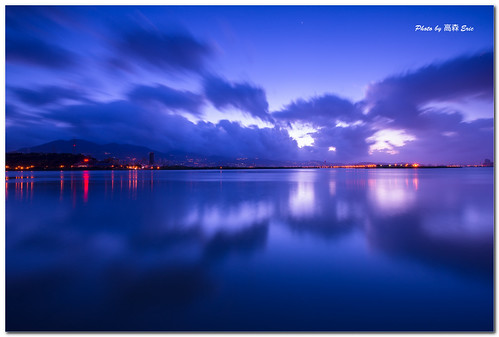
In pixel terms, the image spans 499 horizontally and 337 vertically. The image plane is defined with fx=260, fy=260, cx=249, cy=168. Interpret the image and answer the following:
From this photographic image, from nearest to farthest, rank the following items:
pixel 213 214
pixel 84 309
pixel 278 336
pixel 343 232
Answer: pixel 278 336 < pixel 84 309 < pixel 343 232 < pixel 213 214

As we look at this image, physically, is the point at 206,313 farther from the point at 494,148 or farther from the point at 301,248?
the point at 494,148

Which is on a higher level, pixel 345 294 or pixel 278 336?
pixel 345 294

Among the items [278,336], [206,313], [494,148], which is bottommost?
[278,336]

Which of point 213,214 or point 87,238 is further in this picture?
point 213,214

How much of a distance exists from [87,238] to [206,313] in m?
4.97

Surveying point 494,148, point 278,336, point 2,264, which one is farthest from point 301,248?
point 2,264

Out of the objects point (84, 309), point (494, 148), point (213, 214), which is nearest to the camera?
point (84, 309)

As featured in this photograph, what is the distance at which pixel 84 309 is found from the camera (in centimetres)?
361

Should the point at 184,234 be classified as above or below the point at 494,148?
below

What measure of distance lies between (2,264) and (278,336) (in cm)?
540

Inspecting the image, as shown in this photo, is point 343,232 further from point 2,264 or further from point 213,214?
point 2,264

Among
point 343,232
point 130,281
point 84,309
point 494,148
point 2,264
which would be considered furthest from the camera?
point 343,232

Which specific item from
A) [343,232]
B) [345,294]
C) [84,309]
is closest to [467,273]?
[345,294]

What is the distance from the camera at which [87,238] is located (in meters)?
6.84
